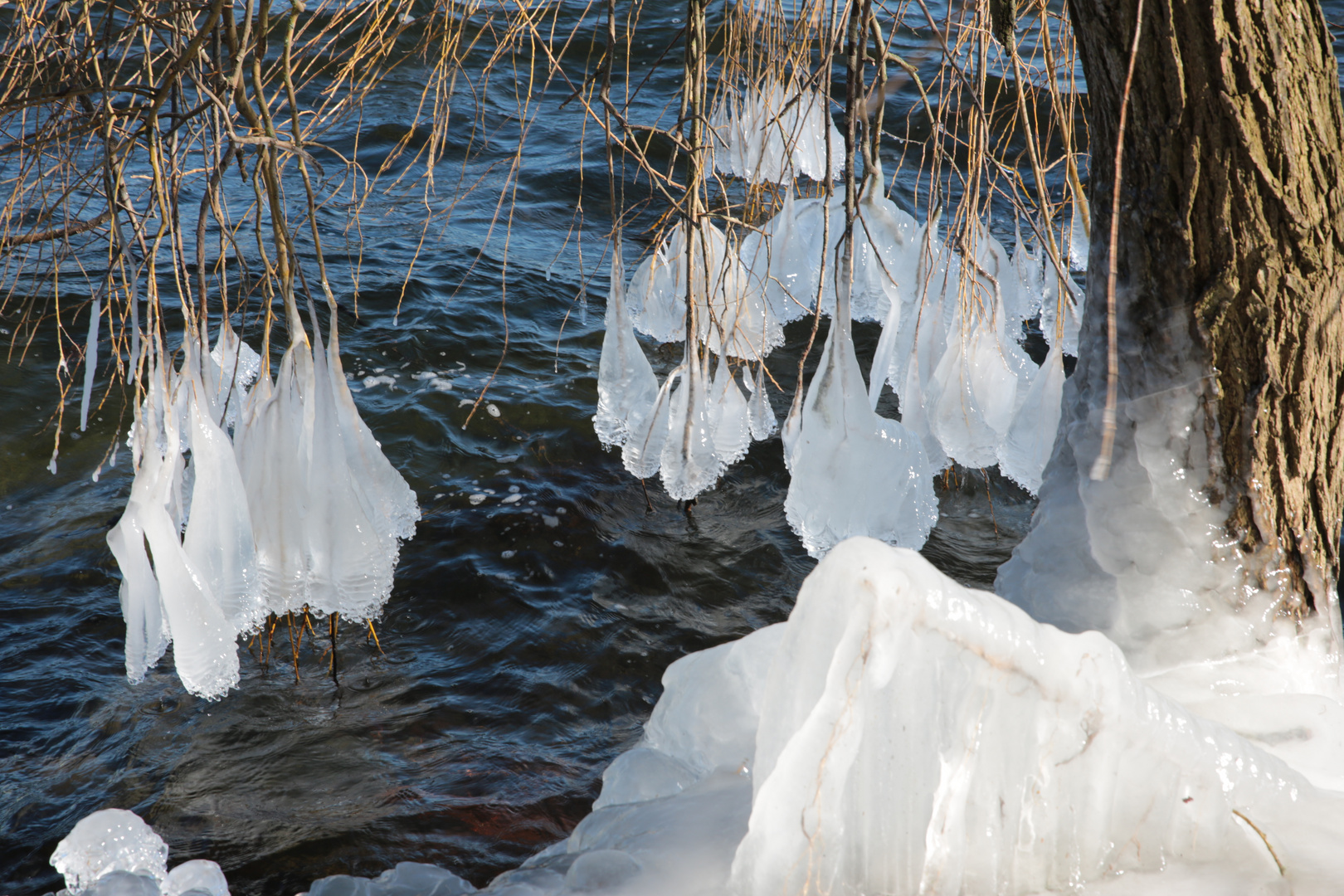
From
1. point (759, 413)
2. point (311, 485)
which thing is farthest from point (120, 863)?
point (759, 413)

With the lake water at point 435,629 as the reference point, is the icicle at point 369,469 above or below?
above

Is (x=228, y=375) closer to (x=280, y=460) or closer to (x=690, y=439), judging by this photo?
(x=280, y=460)

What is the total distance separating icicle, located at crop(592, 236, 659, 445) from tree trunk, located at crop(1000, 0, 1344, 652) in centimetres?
160

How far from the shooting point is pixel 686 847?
1.83m

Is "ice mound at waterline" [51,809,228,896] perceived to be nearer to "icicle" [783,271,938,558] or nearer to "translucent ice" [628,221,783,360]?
"icicle" [783,271,938,558]

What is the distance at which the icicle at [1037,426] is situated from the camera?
10.7 feet

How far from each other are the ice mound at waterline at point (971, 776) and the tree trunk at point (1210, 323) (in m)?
0.41

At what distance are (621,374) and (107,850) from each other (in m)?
1.99

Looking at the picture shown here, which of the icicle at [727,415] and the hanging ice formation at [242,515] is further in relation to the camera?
the icicle at [727,415]

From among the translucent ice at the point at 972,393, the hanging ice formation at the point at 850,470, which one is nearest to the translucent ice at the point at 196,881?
the hanging ice formation at the point at 850,470

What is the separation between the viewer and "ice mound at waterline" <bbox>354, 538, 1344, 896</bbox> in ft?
5.01

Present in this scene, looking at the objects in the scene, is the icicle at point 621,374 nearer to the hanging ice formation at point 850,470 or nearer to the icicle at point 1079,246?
the hanging ice formation at point 850,470

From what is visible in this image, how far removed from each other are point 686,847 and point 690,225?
184 cm

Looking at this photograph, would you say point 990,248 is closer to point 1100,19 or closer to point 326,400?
point 1100,19
